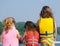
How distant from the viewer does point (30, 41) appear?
4941 millimetres

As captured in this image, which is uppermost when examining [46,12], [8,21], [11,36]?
[46,12]

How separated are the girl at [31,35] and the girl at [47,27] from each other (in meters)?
0.12

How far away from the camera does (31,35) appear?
4.95m

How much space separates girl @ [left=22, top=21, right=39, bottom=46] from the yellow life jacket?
0.42 feet

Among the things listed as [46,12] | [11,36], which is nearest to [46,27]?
[46,12]

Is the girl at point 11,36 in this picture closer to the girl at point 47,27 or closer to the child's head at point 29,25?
the child's head at point 29,25

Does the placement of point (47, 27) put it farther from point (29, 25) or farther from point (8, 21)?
point (8, 21)

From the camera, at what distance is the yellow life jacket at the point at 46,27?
16.0 ft

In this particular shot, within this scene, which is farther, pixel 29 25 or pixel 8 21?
pixel 29 25

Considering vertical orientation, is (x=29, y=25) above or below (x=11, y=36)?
above

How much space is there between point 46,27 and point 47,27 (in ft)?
0.06

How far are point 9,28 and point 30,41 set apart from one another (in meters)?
0.49

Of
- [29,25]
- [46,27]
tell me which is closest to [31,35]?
[29,25]

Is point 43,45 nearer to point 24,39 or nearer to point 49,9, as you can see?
point 24,39
